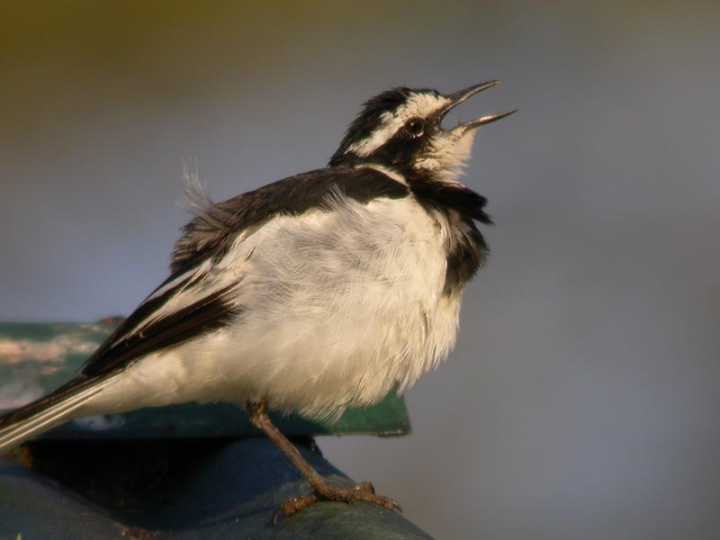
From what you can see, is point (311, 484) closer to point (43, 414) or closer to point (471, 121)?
point (43, 414)

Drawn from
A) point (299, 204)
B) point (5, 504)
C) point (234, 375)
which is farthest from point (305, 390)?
point (5, 504)

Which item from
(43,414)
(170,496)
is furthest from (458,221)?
(43,414)

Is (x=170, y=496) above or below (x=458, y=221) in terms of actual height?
below

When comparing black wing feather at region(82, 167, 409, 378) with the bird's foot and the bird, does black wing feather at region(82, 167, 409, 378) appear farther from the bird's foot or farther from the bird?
the bird's foot

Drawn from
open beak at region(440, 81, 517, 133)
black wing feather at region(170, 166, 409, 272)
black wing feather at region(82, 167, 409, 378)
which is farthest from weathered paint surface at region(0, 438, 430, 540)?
open beak at region(440, 81, 517, 133)

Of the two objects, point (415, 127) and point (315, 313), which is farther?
point (415, 127)

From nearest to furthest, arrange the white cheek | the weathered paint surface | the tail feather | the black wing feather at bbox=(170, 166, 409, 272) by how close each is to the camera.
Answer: the weathered paint surface, the tail feather, the black wing feather at bbox=(170, 166, 409, 272), the white cheek

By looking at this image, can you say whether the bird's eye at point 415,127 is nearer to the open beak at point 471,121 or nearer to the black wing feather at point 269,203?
the open beak at point 471,121
